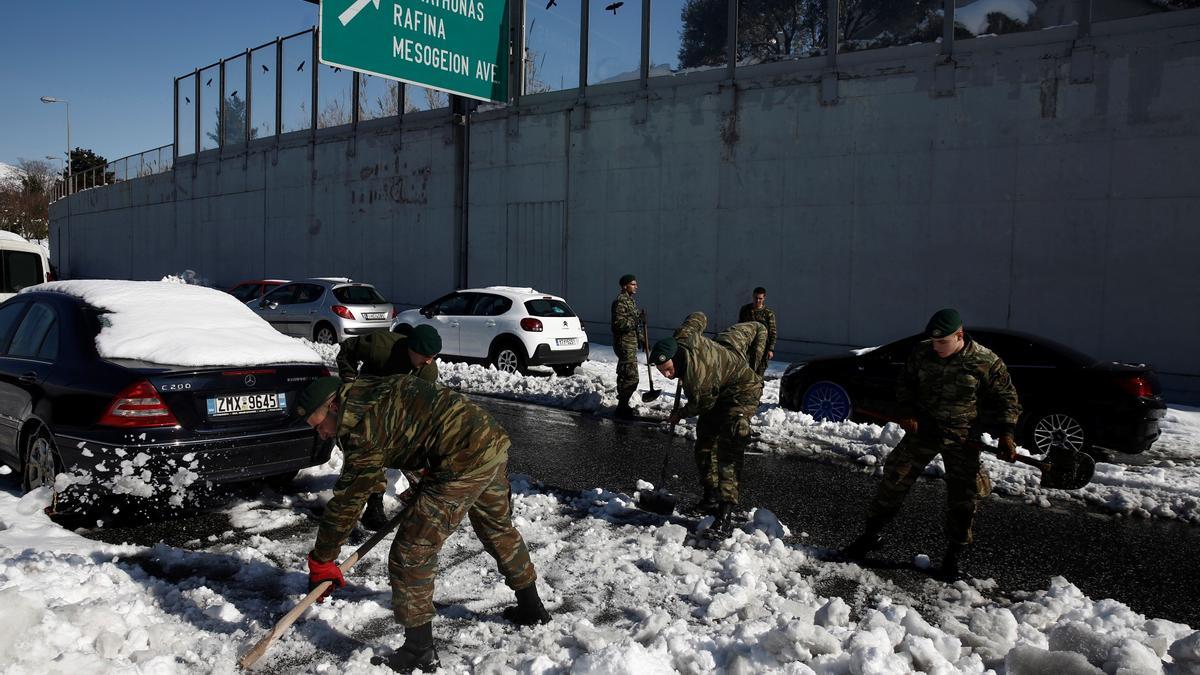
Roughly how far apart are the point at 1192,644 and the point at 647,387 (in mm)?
9137

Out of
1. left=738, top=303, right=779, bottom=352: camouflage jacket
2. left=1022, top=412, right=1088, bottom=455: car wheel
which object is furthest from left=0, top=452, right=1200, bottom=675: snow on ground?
left=738, top=303, right=779, bottom=352: camouflage jacket

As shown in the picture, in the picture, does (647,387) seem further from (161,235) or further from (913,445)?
(161,235)

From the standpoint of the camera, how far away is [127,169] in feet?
124

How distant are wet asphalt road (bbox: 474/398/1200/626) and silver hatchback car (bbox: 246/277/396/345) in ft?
26.4

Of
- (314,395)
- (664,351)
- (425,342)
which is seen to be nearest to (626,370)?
(664,351)

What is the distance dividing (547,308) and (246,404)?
310 inches

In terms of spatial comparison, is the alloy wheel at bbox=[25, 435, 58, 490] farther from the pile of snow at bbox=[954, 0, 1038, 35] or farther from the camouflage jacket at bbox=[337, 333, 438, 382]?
the pile of snow at bbox=[954, 0, 1038, 35]

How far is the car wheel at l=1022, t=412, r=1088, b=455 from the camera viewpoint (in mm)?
8195

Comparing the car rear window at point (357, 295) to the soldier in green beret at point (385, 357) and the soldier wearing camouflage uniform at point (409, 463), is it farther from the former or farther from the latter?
the soldier wearing camouflage uniform at point (409, 463)

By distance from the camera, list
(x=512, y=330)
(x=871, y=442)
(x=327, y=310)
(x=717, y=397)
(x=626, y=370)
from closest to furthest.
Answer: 1. (x=717, y=397)
2. (x=871, y=442)
3. (x=626, y=370)
4. (x=512, y=330)
5. (x=327, y=310)

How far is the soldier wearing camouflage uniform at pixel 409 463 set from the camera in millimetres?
3371

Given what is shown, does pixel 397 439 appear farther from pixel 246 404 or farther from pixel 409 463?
pixel 246 404

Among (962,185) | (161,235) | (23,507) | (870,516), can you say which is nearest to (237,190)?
(161,235)

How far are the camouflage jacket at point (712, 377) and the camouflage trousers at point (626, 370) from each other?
159 inches
